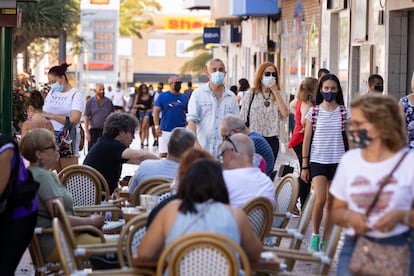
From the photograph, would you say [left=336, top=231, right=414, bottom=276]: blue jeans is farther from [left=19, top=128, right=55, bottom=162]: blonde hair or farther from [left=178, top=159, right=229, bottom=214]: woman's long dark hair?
[left=19, top=128, right=55, bottom=162]: blonde hair

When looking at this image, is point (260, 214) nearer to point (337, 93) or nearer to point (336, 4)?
point (337, 93)

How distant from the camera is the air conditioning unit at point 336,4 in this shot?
23.7 metres

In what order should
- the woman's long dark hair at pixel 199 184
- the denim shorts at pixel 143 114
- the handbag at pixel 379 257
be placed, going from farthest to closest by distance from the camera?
the denim shorts at pixel 143 114 → the woman's long dark hair at pixel 199 184 → the handbag at pixel 379 257

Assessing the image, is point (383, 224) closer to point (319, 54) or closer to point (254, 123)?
point (254, 123)

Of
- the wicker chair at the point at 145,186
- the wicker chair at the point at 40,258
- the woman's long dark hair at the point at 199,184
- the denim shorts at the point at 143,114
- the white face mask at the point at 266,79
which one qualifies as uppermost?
the white face mask at the point at 266,79

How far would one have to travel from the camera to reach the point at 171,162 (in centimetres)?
970

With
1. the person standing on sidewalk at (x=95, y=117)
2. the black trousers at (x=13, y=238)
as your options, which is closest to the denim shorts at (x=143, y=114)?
the person standing on sidewalk at (x=95, y=117)

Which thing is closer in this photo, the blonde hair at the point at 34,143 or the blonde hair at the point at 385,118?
the blonde hair at the point at 385,118

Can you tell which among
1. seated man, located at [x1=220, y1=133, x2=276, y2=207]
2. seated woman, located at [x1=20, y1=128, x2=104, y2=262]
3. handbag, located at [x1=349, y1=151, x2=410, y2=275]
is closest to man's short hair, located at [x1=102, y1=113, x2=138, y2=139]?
seated woman, located at [x1=20, y1=128, x2=104, y2=262]

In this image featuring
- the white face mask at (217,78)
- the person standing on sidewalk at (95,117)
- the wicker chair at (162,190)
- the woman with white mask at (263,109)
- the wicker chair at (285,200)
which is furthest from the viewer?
the person standing on sidewalk at (95,117)

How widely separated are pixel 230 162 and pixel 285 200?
111 centimetres

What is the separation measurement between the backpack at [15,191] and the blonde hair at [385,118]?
249 centimetres

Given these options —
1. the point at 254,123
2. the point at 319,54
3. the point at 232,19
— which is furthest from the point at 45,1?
the point at 254,123

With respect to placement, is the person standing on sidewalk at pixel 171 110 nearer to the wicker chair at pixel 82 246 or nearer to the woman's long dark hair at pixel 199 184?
the wicker chair at pixel 82 246
